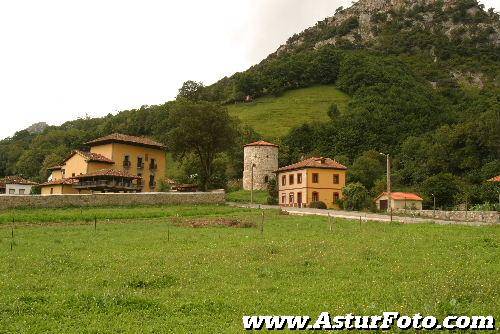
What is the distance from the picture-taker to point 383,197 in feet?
249

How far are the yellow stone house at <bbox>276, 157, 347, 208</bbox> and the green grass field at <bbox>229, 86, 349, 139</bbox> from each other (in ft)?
149

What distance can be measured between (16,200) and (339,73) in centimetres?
11924

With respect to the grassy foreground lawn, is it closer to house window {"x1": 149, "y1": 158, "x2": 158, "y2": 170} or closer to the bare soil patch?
the bare soil patch

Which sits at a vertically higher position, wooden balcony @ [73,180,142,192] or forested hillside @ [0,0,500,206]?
forested hillside @ [0,0,500,206]

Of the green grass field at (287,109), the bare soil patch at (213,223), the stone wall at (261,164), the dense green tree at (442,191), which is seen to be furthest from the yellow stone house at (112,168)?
the green grass field at (287,109)

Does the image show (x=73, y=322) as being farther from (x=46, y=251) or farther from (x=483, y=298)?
(x=46, y=251)

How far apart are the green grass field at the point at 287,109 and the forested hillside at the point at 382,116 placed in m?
0.72

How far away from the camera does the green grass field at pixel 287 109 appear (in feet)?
428

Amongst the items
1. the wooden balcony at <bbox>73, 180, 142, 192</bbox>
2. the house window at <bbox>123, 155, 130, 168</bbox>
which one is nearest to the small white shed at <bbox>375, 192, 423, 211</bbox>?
the wooden balcony at <bbox>73, 180, 142, 192</bbox>

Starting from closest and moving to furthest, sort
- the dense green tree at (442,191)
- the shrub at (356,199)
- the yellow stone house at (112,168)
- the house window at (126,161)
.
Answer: the shrub at (356,199), the yellow stone house at (112,168), the dense green tree at (442,191), the house window at (126,161)

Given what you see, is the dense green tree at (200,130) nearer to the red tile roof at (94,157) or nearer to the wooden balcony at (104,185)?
the wooden balcony at (104,185)

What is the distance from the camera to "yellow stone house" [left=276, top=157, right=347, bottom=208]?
244 ft

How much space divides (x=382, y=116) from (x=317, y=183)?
193 feet

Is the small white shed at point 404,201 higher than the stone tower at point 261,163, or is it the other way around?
the stone tower at point 261,163
